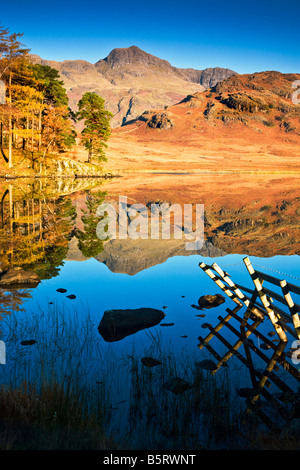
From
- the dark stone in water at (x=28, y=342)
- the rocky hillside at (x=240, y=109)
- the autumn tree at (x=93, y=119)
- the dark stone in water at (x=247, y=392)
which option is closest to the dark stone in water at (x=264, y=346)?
the dark stone in water at (x=247, y=392)

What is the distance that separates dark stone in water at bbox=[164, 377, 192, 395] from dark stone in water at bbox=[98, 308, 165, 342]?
1.91 metres

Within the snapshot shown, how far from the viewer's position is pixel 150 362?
18.9 feet

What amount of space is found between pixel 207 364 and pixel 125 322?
2.15 metres

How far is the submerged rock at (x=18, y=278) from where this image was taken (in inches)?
376

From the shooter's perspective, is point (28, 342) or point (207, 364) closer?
point (207, 364)

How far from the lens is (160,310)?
328 inches

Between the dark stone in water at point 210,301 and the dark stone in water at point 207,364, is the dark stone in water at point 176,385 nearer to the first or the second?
the dark stone in water at point 207,364

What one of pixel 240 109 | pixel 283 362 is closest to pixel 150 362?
pixel 283 362

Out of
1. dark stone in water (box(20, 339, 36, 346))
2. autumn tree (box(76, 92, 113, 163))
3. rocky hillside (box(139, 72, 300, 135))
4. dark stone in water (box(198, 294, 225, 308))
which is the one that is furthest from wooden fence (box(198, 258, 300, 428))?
rocky hillside (box(139, 72, 300, 135))

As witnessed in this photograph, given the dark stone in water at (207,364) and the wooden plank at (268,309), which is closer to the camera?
the dark stone in water at (207,364)

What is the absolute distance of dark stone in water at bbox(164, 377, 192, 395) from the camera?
4.91 m

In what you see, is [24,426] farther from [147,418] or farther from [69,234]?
[69,234]

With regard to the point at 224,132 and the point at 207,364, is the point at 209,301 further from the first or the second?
the point at 224,132

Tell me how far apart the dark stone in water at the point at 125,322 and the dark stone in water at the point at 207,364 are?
1.79 meters
